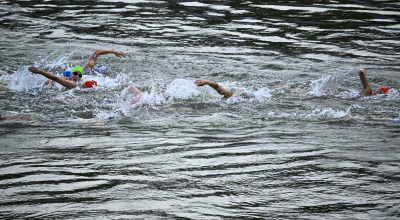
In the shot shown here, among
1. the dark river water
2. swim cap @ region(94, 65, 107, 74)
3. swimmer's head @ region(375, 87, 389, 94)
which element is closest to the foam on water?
the dark river water

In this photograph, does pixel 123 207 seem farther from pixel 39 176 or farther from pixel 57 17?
pixel 57 17

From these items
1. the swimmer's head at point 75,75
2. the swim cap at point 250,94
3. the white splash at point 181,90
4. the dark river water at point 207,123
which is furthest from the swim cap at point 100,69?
the swim cap at point 250,94

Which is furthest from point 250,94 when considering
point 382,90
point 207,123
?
point 382,90

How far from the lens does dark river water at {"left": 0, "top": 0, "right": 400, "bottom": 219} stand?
14.8 feet

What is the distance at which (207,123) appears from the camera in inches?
287

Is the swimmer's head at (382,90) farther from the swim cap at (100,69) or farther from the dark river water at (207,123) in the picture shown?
the swim cap at (100,69)

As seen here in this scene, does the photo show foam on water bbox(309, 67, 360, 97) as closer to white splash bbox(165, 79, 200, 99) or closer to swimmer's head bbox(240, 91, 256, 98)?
swimmer's head bbox(240, 91, 256, 98)

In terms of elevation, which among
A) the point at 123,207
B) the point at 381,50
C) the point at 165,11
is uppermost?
A: the point at 165,11

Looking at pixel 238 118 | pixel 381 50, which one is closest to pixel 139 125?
pixel 238 118

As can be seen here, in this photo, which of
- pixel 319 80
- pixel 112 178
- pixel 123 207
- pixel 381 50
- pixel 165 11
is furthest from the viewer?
pixel 165 11

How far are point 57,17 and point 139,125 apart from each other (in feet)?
39.2

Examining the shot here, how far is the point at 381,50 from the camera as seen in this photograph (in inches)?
489

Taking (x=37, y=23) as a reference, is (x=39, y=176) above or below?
below

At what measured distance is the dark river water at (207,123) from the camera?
4.50 metres
